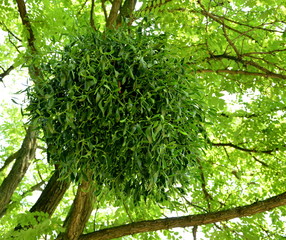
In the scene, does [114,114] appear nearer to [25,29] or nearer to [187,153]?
[187,153]

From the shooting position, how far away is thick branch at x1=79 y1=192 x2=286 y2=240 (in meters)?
2.16

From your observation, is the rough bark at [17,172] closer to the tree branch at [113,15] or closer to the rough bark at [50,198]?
the rough bark at [50,198]

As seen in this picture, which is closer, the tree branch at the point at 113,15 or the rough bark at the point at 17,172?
the tree branch at the point at 113,15

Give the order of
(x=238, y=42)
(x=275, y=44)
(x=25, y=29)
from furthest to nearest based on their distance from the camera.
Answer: (x=238, y=42), (x=275, y=44), (x=25, y=29)

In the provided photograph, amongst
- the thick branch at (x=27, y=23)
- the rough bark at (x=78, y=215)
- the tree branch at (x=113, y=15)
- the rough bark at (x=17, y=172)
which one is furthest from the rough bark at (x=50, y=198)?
the tree branch at (x=113, y=15)

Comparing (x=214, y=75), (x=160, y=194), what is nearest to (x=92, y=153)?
(x=160, y=194)

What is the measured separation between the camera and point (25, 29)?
9.07 ft

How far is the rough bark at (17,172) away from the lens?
144 inches

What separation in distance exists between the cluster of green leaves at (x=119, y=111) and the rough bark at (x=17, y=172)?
6.59ft

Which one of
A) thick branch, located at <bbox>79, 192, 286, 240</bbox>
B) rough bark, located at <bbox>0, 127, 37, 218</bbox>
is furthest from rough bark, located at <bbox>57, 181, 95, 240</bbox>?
rough bark, located at <bbox>0, 127, 37, 218</bbox>

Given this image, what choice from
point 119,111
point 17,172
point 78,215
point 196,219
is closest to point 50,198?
point 78,215

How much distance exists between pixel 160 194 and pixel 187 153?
Answer: 0.75 feet

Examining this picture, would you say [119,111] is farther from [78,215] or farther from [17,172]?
[17,172]

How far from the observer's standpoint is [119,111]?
62.9 inches
